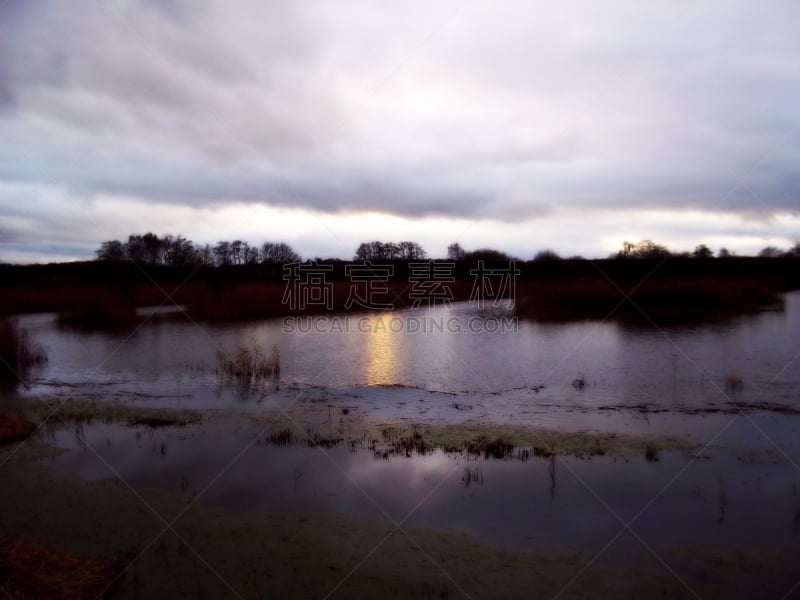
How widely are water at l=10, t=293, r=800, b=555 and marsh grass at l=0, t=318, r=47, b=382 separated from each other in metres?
0.46

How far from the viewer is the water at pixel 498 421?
5.74 meters

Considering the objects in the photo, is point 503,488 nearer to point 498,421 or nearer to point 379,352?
point 498,421

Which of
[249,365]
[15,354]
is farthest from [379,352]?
[15,354]

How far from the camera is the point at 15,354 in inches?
575

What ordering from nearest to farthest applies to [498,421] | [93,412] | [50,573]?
[50,573] < [498,421] < [93,412]

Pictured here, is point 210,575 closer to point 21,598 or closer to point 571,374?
point 21,598

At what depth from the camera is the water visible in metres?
5.74

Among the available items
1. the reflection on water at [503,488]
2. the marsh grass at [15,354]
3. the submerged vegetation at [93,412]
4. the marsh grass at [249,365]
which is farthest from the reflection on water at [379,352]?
the marsh grass at [15,354]

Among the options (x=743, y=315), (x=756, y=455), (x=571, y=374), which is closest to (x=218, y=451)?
(x=756, y=455)

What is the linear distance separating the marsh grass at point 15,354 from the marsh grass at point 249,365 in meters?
4.51

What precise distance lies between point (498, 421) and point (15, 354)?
12.4m

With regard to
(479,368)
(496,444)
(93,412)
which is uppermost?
(479,368)

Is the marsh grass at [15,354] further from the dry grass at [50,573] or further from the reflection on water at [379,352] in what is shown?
the dry grass at [50,573]

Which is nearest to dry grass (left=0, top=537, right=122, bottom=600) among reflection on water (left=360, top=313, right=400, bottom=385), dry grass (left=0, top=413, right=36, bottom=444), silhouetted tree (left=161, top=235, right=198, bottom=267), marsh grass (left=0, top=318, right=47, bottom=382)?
dry grass (left=0, top=413, right=36, bottom=444)
